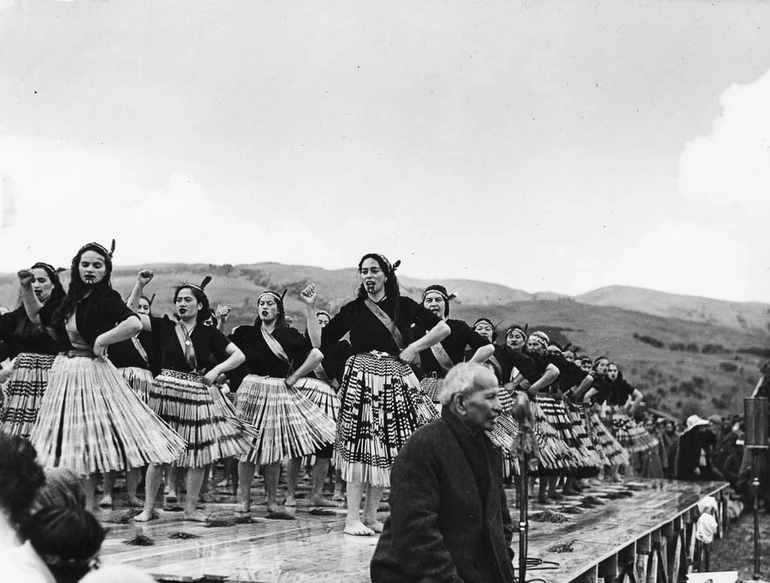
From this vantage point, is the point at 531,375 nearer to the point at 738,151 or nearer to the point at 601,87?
the point at 738,151

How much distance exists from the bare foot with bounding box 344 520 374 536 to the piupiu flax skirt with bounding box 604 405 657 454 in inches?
306

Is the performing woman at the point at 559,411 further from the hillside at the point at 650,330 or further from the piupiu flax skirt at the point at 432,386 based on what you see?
the hillside at the point at 650,330

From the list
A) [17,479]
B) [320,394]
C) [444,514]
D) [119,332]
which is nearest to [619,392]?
[320,394]

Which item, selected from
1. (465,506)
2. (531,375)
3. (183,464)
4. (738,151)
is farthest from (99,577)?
(738,151)

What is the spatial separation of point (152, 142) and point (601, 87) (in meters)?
6.16

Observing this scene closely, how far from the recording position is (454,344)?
6.70m

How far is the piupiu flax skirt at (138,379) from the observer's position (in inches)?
271

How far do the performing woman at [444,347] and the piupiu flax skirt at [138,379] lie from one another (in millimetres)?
2092

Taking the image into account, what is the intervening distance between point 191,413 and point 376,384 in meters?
1.26

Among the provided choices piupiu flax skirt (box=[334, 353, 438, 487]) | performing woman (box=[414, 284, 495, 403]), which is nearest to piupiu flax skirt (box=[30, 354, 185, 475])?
piupiu flax skirt (box=[334, 353, 438, 487])

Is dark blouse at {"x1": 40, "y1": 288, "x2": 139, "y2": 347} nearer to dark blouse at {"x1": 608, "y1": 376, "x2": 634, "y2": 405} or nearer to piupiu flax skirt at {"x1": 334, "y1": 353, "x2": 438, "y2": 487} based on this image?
piupiu flax skirt at {"x1": 334, "y1": 353, "x2": 438, "y2": 487}

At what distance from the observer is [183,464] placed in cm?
566

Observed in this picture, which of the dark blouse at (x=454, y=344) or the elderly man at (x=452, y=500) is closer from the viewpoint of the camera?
the elderly man at (x=452, y=500)

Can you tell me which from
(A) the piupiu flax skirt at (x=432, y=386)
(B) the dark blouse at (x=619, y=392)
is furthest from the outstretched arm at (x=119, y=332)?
(B) the dark blouse at (x=619, y=392)
